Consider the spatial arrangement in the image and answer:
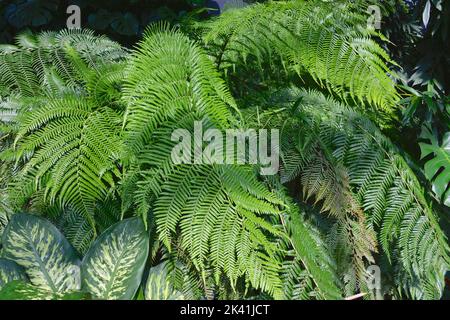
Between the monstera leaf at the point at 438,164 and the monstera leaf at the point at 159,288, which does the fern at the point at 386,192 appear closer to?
the monstera leaf at the point at 438,164

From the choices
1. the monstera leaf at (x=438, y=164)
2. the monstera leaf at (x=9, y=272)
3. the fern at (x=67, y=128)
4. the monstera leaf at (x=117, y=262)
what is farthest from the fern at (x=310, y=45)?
the monstera leaf at (x=9, y=272)

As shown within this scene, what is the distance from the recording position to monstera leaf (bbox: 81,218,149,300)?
1.05 m

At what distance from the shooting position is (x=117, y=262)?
108cm

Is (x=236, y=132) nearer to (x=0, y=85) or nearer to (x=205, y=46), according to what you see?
(x=205, y=46)

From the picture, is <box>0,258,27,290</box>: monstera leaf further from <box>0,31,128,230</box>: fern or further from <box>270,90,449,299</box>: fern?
<box>270,90,449,299</box>: fern

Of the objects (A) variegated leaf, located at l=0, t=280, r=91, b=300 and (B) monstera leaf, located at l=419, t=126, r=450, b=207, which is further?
(B) monstera leaf, located at l=419, t=126, r=450, b=207

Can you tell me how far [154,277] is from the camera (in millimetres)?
1093

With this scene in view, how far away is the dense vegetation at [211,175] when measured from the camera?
1.09 m

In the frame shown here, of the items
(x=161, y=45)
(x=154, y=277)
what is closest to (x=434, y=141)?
(x=161, y=45)

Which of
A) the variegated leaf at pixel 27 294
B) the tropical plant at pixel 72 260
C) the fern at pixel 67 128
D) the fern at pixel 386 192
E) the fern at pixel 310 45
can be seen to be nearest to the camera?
the variegated leaf at pixel 27 294

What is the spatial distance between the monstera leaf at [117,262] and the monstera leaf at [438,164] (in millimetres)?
851

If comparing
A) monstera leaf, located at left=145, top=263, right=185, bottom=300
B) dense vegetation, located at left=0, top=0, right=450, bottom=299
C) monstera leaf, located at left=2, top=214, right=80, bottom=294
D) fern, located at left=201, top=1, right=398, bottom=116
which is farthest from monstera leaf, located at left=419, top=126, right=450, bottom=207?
monstera leaf, located at left=2, top=214, right=80, bottom=294

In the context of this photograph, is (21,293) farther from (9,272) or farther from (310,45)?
(310,45)
